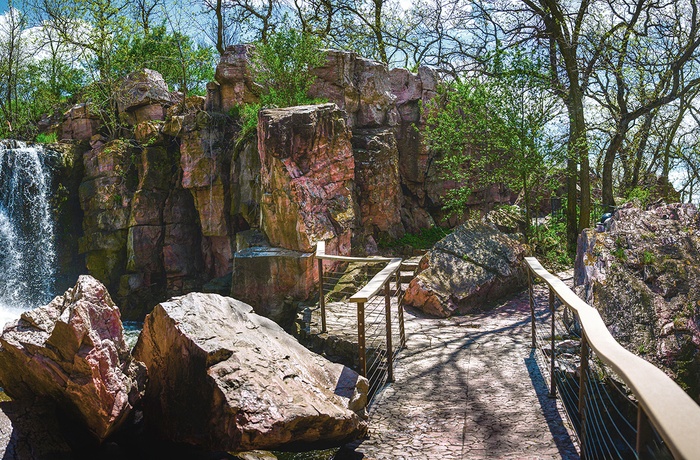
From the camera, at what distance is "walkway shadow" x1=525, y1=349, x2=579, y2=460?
3713 mm

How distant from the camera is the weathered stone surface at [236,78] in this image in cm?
1458

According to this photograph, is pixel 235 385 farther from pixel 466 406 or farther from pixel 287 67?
pixel 287 67

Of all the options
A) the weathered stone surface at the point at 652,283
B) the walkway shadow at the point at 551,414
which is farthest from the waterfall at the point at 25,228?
the weathered stone surface at the point at 652,283

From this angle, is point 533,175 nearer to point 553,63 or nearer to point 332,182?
point 553,63

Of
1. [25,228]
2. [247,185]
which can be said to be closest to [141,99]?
[25,228]

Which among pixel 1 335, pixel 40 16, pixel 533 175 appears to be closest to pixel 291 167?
pixel 533 175

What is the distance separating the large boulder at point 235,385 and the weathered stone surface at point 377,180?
323 inches

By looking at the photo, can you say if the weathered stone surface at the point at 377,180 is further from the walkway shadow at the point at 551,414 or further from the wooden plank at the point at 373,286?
the walkway shadow at the point at 551,414

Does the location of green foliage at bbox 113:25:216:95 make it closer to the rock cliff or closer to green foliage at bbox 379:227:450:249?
the rock cliff

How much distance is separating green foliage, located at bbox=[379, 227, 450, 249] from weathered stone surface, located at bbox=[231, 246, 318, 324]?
3.75m

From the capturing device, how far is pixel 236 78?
48.2 ft

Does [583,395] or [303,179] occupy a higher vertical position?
[303,179]

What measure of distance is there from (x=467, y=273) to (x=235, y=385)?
563 cm

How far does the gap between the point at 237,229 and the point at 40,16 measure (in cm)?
1266
